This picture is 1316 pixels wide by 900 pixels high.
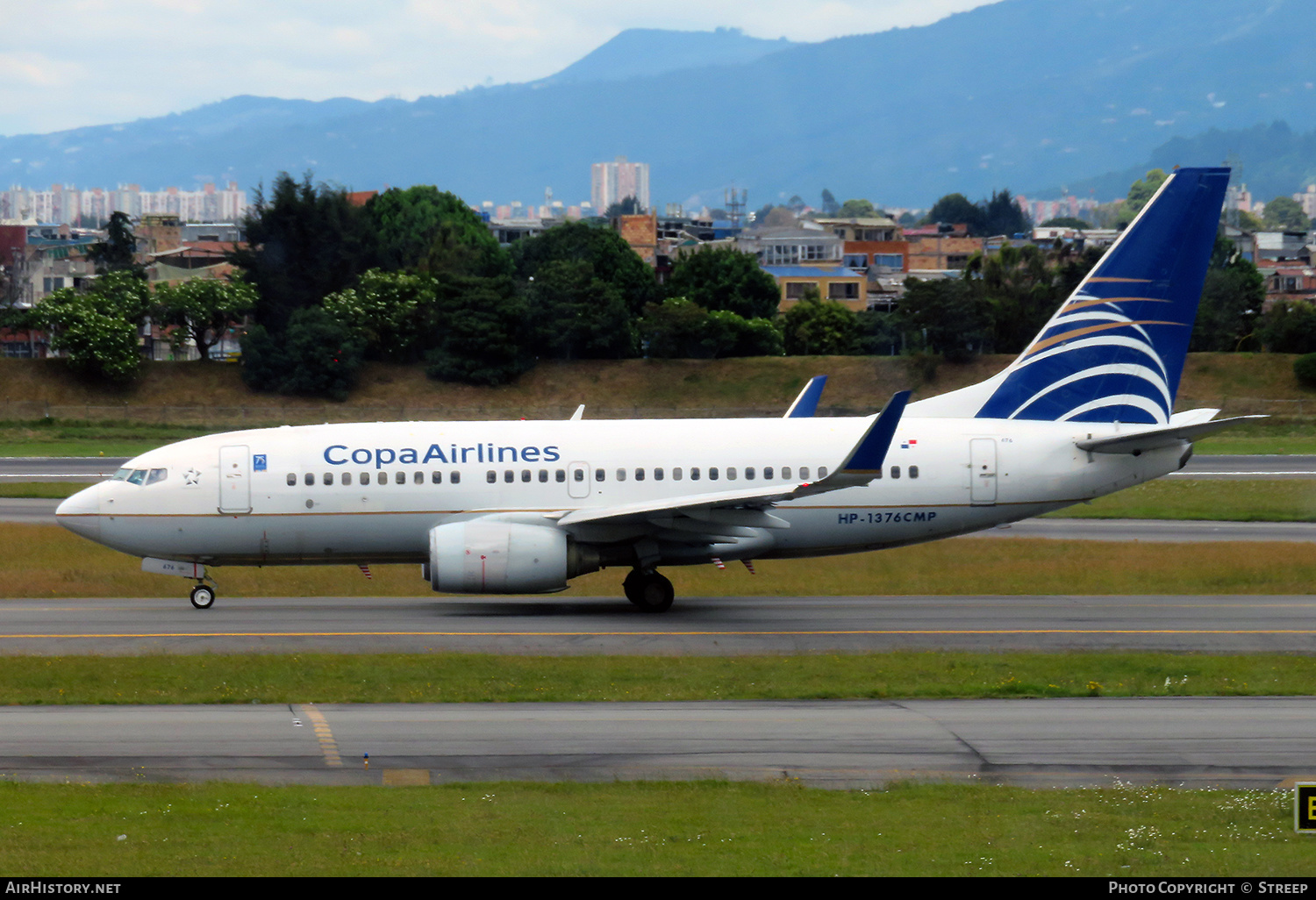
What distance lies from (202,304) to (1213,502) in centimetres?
6868

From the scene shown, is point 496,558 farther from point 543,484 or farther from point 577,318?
point 577,318

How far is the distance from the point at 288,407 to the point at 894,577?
59.4m

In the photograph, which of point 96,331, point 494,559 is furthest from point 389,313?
point 494,559

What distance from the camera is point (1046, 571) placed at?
1344 inches

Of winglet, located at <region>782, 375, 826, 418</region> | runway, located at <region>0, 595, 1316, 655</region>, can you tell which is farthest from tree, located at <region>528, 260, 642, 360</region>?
runway, located at <region>0, 595, 1316, 655</region>

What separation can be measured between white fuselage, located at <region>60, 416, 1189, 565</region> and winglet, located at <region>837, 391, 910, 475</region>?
10.7 ft

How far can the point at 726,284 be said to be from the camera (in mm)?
107500

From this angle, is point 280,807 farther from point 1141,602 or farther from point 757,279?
point 757,279

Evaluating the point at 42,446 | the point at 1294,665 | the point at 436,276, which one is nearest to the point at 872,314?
the point at 436,276

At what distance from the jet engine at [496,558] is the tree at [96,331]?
223 ft

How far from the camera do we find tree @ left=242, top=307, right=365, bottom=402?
86.6 meters

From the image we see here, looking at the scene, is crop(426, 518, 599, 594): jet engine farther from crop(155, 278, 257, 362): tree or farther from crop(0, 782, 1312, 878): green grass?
crop(155, 278, 257, 362): tree

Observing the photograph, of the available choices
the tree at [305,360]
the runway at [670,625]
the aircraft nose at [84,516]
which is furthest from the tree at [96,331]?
the aircraft nose at [84,516]

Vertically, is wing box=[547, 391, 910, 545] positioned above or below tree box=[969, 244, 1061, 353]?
below
